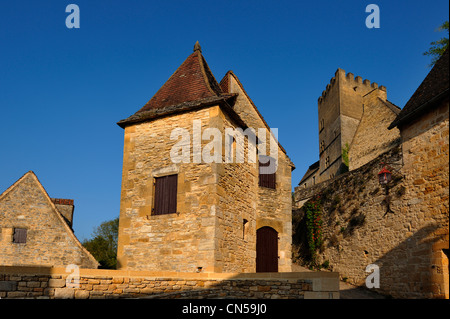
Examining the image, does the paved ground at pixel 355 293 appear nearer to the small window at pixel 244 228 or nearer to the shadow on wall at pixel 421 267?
the shadow on wall at pixel 421 267

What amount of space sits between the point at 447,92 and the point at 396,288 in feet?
19.5

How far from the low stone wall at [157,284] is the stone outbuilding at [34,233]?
8.33m

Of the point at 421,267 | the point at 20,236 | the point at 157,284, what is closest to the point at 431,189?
the point at 421,267

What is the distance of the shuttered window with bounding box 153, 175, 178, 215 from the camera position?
10.8m

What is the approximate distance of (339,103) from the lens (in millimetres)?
37906

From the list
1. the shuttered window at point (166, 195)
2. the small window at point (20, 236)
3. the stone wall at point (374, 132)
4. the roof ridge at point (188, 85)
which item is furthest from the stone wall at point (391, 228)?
the stone wall at point (374, 132)

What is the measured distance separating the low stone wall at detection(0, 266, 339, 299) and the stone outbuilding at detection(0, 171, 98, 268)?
27.3 ft

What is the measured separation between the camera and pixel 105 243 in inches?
1303

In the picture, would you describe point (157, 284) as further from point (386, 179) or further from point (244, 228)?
point (386, 179)

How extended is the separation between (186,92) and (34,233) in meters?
8.71

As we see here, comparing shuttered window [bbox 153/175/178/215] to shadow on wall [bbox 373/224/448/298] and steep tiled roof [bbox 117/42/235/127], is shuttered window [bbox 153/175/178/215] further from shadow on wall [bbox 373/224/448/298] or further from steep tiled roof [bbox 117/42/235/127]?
shadow on wall [bbox 373/224/448/298]

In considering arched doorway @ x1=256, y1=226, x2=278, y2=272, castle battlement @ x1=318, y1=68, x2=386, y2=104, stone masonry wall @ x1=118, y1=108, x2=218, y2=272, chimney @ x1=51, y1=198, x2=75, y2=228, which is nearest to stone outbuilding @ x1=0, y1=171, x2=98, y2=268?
stone masonry wall @ x1=118, y1=108, x2=218, y2=272
